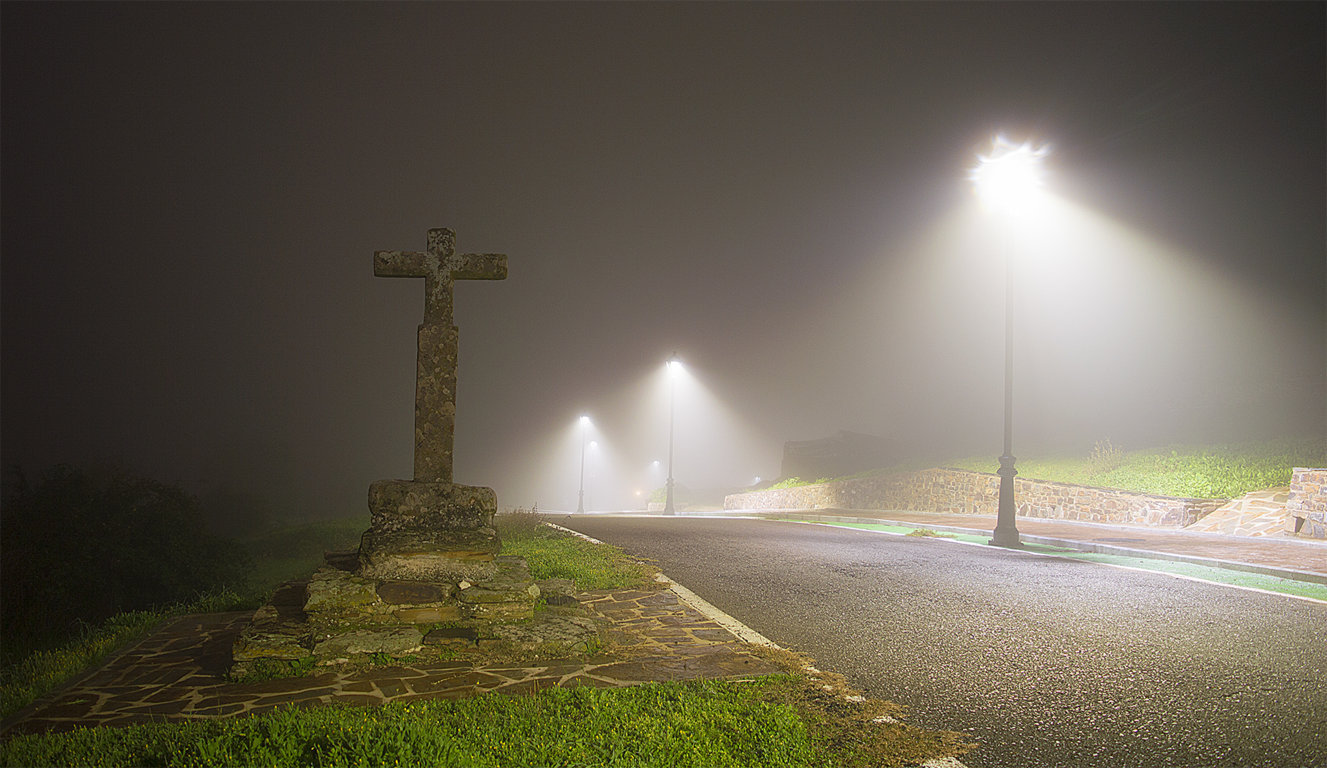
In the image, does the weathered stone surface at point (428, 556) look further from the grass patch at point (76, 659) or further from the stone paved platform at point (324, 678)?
the grass patch at point (76, 659)

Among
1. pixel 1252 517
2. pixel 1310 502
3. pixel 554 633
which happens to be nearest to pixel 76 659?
pixel 554 633

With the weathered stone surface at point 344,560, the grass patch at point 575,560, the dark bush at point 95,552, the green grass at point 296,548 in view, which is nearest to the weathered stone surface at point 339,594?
the weathered stone surface at point 344,560

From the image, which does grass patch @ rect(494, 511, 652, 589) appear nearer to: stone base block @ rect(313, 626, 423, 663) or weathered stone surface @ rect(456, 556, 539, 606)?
weathered stone surface @ rect(456, 556, 539, 606)

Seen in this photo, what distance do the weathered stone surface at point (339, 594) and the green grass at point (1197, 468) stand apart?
18001mm

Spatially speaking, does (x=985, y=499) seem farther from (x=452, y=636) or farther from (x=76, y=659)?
(x=76, y=659)

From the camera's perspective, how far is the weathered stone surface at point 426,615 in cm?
598

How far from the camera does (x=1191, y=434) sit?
22.2 m

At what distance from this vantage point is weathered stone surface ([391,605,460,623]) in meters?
5.98

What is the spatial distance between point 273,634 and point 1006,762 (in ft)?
17.0

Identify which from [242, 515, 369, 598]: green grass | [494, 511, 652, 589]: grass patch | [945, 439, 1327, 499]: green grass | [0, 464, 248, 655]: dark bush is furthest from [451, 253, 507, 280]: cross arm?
[945, 439, 1327, 499]: green grass

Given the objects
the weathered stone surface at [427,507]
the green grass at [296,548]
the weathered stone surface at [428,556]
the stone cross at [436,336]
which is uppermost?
the stone cross at [436,336]

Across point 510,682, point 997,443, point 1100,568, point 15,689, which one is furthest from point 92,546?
point 997,443

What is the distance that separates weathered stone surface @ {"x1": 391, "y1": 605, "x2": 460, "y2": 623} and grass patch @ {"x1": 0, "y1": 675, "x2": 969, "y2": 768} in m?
1.82

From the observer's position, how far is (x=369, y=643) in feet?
17.7
